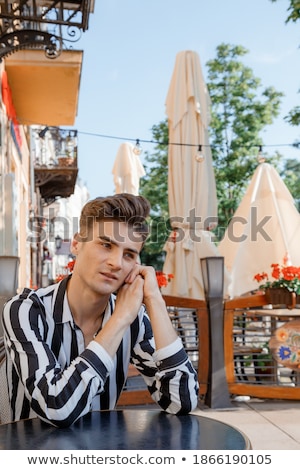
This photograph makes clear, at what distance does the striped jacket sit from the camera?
60.9 inches

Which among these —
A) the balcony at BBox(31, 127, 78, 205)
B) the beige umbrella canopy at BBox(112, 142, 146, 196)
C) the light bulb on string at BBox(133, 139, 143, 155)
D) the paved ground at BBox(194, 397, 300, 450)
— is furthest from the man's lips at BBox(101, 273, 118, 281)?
the balcony at BBox(31, 127, 78, 205)

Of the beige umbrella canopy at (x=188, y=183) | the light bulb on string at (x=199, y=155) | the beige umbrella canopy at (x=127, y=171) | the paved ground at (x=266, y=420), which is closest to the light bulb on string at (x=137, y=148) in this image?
the beige umbrella canopy at (x=127, y=171)

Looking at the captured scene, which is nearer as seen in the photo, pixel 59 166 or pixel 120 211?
pixel 120 211

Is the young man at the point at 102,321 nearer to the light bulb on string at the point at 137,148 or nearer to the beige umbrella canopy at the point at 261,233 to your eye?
the beige umbrella canopy at the point at 261,233

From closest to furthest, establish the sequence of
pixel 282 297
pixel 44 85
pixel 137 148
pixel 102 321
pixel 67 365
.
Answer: pixel 67 365 < pixel 102 321 < pixel 282 297 < pixel 44 85 < pixel 137 148

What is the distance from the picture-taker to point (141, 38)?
13578mm

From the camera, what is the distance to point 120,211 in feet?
5.90

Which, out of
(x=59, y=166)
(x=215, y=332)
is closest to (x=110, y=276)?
(x=215, y=332)

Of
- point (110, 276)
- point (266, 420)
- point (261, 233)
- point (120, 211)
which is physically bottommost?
point (266, 420)

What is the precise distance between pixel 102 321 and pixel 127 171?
9.23m

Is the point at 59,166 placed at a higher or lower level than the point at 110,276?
→ higher

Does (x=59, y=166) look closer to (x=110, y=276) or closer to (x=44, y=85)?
(x=44, y=85)

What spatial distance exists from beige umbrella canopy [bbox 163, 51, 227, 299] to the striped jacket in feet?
17.2

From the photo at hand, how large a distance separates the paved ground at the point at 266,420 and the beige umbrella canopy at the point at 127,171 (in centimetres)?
605
